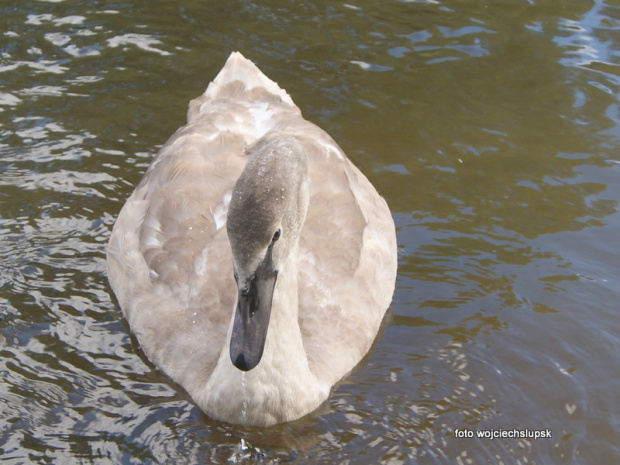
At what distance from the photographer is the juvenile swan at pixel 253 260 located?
6020mm

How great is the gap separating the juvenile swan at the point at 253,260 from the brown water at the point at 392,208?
0.23m

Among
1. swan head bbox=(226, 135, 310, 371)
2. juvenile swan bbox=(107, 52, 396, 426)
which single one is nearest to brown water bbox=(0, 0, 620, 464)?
juvenile swan bbox=(107, 52, 396, 426)

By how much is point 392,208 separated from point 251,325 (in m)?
3.28

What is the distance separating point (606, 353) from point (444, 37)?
553 centimetres

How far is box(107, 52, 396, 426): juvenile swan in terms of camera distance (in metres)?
6.02

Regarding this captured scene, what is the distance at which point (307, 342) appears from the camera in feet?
23.3

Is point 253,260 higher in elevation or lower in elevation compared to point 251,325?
higher

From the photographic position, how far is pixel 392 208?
356 inches

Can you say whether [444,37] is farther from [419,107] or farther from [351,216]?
[351,216]

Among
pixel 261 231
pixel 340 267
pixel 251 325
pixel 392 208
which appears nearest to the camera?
pixel 261 231

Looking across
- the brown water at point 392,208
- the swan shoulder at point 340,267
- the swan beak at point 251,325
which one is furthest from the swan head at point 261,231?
the swan shoulder at point 340,267

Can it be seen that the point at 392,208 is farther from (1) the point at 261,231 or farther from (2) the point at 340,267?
(1) the point at 261,231

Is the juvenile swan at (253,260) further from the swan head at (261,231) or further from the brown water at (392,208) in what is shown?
the brown water at (392,208)

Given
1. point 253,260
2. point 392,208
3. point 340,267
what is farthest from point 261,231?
point 392,208
